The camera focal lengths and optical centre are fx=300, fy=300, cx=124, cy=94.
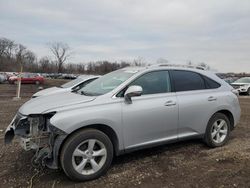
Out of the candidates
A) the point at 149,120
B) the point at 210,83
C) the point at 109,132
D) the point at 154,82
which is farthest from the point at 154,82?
the point at 210,83

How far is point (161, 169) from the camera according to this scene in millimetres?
4738

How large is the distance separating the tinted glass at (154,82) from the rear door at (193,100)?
19cm

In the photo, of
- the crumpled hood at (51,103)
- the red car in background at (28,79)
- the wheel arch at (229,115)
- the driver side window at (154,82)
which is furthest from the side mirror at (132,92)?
the red car in background at (28,79)

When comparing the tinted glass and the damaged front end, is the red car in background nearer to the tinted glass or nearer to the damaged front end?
the tinted glass

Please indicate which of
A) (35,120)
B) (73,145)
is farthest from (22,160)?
(73,145)

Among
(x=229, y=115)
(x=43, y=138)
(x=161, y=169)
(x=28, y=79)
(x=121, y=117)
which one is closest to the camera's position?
(x=43, y=138)

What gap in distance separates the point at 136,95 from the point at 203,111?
65.0 inches

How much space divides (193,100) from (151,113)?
1073 mm

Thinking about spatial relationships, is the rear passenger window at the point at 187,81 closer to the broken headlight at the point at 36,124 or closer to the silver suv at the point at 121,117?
the silver suv at the point at 121,117

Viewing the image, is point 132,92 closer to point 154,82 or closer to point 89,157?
point 154,82

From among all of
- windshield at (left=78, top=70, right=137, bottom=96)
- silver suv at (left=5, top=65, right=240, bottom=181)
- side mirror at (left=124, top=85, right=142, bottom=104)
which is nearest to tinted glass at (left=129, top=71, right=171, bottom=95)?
silver suv at (left=5, top=65, right=240, bottom=181)

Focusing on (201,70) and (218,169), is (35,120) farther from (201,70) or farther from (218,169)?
(201,70)

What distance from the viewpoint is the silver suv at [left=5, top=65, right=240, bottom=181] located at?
420cm

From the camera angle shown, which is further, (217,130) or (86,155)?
(217,130)
